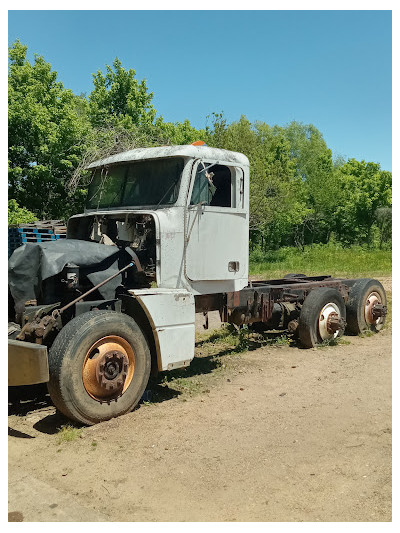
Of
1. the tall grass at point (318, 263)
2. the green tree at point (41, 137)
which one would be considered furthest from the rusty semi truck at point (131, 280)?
the tall grass at point (318, 263)

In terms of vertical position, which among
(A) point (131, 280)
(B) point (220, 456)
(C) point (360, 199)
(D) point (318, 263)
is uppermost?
(C) point (360, 199)

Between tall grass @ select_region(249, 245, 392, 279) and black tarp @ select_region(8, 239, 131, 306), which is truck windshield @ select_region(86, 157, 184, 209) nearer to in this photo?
black tarp @ select_region(8, 239, 131, 306)

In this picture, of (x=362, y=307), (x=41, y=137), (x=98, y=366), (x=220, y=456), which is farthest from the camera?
(x=41, y=137)

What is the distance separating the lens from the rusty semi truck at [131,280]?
16.5 feet

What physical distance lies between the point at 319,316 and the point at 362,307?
4.57 feet

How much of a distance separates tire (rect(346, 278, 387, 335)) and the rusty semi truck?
2.24 meters

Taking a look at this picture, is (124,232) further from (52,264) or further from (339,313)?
(339,313)

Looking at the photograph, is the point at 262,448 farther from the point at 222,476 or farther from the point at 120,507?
the point at 120,507

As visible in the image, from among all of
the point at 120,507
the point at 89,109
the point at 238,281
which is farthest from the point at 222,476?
the point at 89,109

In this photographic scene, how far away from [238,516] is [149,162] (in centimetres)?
432

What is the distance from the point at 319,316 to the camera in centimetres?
844

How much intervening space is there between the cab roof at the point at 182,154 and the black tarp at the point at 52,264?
4.53ft

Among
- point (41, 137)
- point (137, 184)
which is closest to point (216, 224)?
point (137, 184)

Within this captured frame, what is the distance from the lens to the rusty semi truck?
5035 millimetres
